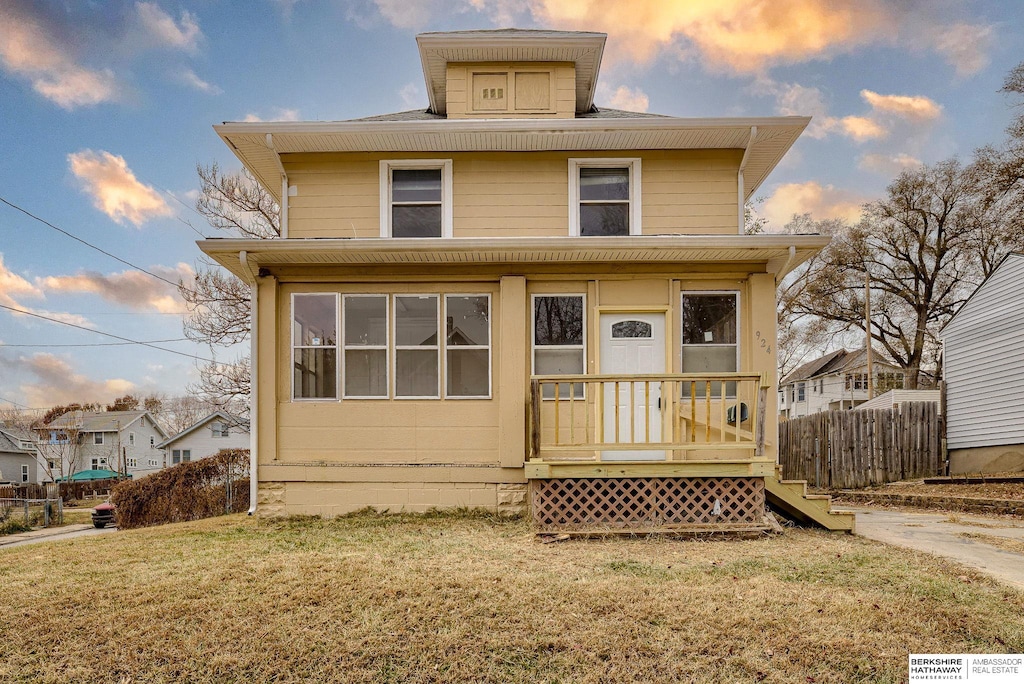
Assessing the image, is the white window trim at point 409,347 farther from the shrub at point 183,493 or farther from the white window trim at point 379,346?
the shrub at point 183,493

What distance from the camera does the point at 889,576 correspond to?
4.77 metres

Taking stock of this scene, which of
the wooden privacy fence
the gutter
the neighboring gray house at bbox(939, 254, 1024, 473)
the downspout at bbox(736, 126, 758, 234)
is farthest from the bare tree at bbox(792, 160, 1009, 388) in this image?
the gutter

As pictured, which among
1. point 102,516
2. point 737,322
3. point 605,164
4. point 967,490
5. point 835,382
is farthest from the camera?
point 835,382

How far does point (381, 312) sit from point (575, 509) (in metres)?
3.57

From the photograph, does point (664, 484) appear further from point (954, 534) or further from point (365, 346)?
point (365, 346)

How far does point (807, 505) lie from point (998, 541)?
77.7 inches

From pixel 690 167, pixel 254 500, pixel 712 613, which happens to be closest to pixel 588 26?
pixel 690 167

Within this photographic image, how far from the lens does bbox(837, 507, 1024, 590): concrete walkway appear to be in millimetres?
5355

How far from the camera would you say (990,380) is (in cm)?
1338

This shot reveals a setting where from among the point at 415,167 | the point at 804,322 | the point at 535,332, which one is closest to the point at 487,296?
the point at 535,332

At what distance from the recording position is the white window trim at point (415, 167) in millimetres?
8469

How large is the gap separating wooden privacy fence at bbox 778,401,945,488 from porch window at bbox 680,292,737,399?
272 inches

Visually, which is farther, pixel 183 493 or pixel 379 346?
pixel 183 493

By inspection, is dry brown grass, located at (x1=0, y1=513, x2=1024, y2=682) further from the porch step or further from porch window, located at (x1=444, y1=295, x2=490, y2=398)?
porch window, located at (x1=444, y1=295, x2=490, y2=398)
